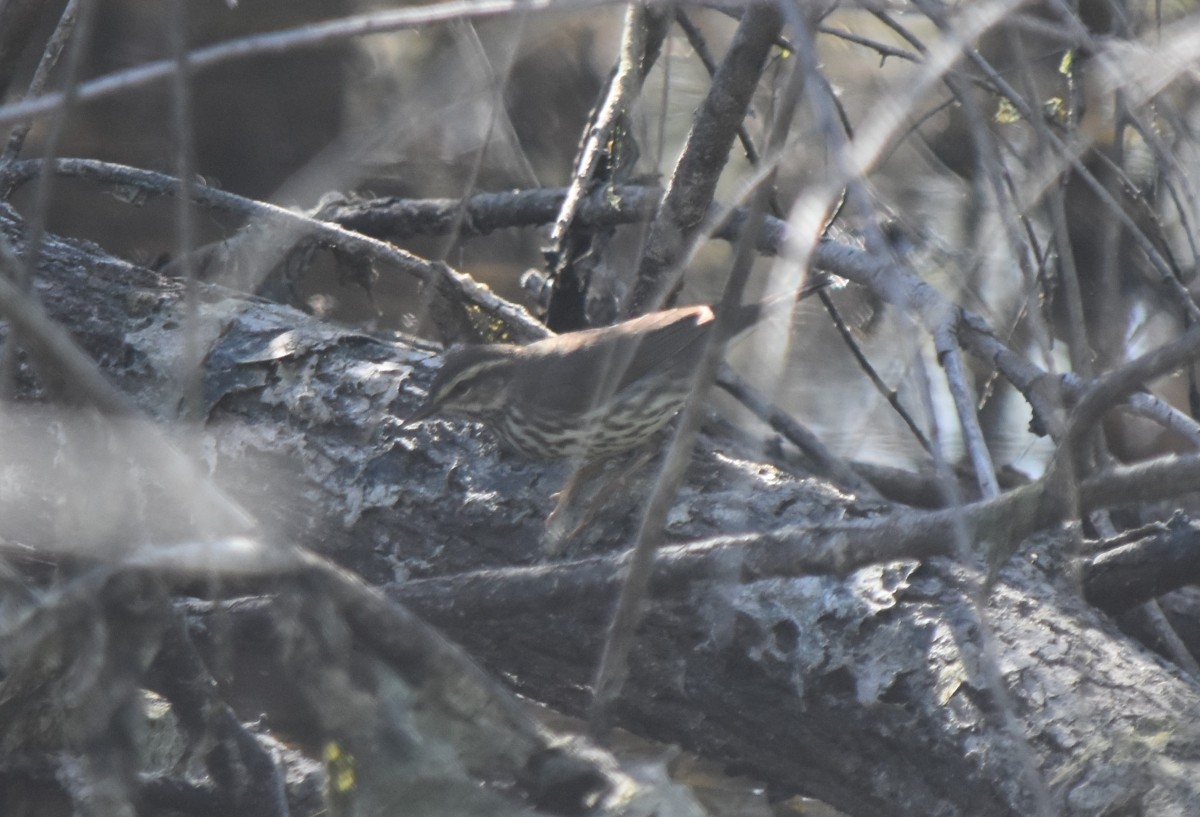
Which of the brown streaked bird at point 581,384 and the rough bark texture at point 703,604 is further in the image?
the brown streaked bird at point 581,384

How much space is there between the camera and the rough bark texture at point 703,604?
7.30 feet

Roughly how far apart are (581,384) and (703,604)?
1289mm

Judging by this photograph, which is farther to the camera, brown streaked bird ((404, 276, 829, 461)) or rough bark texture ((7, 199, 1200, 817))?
brown streaked bird ((404, 276, 829, 461))

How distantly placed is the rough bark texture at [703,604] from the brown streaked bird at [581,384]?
0.10 metres

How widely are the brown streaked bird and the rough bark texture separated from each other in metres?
0.10

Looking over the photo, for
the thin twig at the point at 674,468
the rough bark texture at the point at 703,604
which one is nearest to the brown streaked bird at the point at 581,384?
the rough bark texture at the point at 703,604

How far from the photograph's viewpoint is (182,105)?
1.56 m

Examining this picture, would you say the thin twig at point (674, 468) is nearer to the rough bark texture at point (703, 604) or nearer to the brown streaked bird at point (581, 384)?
the rough bark texture at point (703, 604)

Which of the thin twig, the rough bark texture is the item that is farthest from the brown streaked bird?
the thin twig

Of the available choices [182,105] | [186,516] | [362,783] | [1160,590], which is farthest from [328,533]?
[1160,590]

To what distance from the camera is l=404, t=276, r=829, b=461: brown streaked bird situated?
3.28 m

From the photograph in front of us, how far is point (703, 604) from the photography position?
2.56 m

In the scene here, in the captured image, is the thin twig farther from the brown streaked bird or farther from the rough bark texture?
the brown streaked bird

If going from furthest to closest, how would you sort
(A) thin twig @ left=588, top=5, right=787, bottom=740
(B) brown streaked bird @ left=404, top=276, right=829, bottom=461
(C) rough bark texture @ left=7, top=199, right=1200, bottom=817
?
1. (B) brown streaked bird @ left=404, top=276, right=829, bottom=461
2. (C) rough bark texture @ left=7, top=199, right=1200, bottom=817
3. (A) thin twig @ left=588, top=5, right=787, bottom=740
